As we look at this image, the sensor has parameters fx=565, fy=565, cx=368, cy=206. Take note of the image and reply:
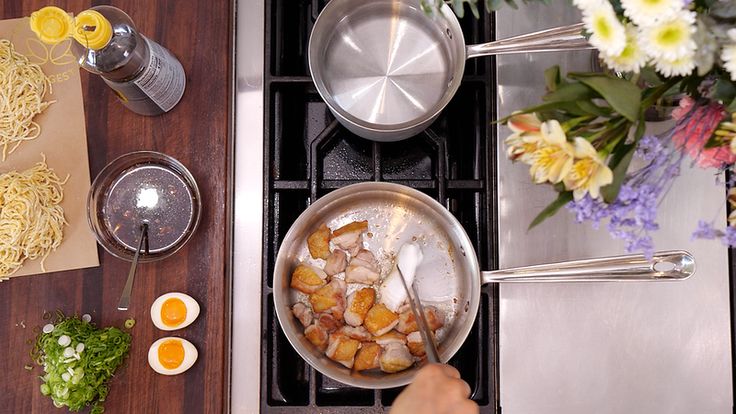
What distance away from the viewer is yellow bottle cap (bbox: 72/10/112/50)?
879 mm

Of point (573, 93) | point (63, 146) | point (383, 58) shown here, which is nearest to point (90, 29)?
point (63, 146)

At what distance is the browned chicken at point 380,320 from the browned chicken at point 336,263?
4.1 inches

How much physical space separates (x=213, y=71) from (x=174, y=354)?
1.80ft

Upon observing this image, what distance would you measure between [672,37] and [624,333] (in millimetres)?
729

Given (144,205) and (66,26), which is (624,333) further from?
(66,26)

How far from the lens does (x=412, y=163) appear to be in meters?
1.22

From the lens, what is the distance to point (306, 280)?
1.09m

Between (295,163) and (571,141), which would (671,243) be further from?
(295,163)

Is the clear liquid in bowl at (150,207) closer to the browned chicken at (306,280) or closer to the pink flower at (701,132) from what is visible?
the browned chicken at (306,280)

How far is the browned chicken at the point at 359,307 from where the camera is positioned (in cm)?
108

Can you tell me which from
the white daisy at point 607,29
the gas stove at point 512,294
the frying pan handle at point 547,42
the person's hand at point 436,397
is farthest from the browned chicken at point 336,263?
the white daisy at point 607,29

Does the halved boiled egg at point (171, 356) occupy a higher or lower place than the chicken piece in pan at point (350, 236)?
lower

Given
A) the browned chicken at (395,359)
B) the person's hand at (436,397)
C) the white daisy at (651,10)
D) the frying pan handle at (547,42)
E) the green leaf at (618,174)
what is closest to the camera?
the white daisy at (651,10)

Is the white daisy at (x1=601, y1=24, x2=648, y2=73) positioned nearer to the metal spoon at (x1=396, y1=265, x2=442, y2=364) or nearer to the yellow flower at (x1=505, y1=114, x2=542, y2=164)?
the yellow flower at (x1=505, y1=114, x2=542, y2=164)
